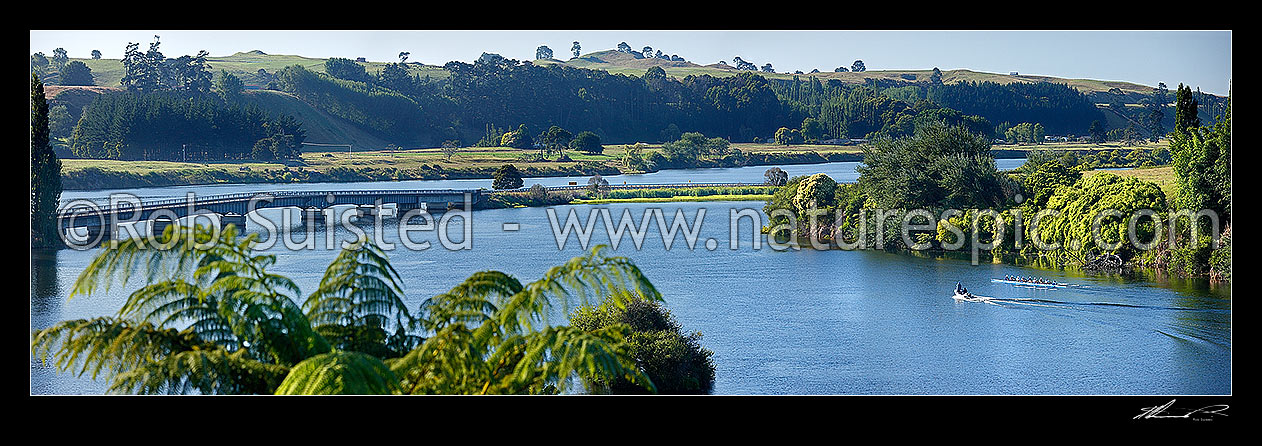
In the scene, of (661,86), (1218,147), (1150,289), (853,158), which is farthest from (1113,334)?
(661,86)

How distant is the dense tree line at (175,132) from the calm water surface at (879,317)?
147 ft

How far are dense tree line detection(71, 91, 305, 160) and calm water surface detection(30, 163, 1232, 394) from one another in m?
44.8

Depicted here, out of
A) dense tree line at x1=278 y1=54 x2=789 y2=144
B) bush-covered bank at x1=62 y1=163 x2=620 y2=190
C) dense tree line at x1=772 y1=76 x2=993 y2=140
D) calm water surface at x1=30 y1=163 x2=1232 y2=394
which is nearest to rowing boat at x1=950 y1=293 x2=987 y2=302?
calm water surface at x1=30 y1=163 x2=1232 y2=394

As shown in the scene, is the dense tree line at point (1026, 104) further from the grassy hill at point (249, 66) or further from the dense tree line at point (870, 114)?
the grassy hill at point (249, 66)

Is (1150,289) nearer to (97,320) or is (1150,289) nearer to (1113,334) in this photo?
(1113,334)

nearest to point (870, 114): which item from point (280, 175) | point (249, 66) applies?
point (280, 175)

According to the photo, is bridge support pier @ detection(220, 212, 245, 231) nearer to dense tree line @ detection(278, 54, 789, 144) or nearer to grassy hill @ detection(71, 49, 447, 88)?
dense tree line @ detection(278, 54, 789, 144)

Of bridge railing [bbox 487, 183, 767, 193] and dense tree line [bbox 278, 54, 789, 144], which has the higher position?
dense tree line [bbox 278, 54, 789, 144]

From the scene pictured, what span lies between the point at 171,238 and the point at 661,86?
10071cm

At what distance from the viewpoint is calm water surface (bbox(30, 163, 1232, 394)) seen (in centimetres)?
1995

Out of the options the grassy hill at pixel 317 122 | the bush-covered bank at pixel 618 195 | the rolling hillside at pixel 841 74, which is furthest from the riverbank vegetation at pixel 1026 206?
the rolling hillside at pixel 841 74

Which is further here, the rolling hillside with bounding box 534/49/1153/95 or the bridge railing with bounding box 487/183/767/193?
the rolling hillside with bounding box 534/49/1153/95

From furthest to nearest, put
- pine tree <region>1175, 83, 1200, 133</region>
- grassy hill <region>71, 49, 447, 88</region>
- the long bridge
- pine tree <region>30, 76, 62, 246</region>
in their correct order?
grassy hill <region>71, 49, 447, 88</region> < the long bridge < pine tree <region>30, 76, 62, 246</region> < pine tree <region>1175, 83, 1200, 133</region>
